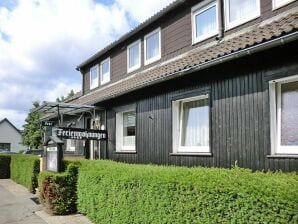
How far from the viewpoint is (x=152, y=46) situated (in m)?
13.9

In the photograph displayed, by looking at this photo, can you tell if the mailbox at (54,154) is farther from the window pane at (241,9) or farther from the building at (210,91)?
the window pane at (241,9)

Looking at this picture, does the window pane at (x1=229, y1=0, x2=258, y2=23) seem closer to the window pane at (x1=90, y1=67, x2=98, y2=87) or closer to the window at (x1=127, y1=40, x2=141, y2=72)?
the window at (x1=127, y1=40, x2=141, y2=72)

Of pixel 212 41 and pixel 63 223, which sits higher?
pixel 212 41

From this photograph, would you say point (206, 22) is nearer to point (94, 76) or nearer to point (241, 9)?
point (241, 9)

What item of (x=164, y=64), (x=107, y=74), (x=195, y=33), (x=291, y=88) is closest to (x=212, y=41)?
(x=195, y=33)

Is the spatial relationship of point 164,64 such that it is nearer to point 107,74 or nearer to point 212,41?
point 212,41

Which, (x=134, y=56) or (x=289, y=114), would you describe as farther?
(x=134, y=56)

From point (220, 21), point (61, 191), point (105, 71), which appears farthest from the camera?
point (105, 71)

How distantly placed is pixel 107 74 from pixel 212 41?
25.6 feet

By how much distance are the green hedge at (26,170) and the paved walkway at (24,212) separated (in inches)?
22.7

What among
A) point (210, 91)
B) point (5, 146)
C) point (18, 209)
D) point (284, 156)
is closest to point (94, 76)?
point (18, 209)

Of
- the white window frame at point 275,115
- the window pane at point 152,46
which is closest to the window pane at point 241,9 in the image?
the white window frame at point 275,115

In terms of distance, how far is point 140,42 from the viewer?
572 inches

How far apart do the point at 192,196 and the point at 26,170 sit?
517 inches
